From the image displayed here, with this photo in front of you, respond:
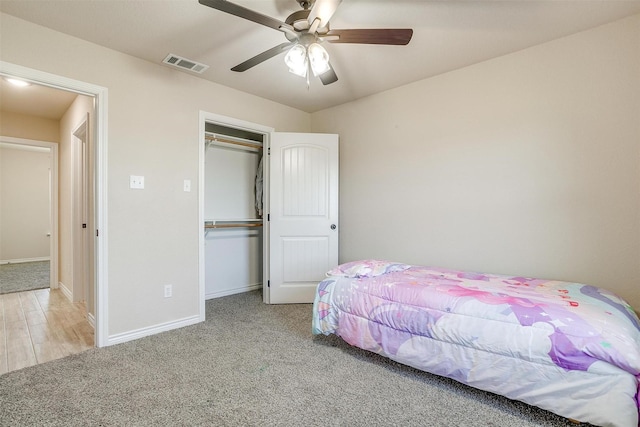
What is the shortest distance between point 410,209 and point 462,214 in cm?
51

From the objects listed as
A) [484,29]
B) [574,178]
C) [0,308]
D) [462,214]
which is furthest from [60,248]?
[574,178]

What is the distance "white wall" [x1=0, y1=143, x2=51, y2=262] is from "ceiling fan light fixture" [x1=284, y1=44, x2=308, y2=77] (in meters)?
6.71

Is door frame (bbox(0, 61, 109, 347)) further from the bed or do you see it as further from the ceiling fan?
the bed

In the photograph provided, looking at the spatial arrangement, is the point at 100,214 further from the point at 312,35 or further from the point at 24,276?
the point at 24,276

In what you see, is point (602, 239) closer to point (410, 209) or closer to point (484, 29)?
point (410, 209)

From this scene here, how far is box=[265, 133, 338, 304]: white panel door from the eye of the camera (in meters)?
3.49

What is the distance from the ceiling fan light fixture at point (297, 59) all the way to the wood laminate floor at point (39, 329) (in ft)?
8.64

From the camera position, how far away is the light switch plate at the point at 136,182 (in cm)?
251

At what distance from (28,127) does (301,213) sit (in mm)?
3827

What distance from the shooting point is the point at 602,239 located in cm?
210

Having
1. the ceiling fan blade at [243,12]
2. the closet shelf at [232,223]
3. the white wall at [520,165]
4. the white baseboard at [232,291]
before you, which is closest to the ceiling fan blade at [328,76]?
the ceiling fan blade at [243,12]

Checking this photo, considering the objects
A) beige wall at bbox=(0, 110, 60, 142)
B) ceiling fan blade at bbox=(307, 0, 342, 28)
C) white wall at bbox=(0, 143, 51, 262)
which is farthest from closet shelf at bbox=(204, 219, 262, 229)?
white wall at bbox=(0, 143, 51, 262)

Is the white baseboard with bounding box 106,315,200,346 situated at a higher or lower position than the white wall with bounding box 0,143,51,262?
lower

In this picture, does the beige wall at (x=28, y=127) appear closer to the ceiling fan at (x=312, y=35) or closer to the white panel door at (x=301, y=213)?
the white panel door at (x=301, y=213)
